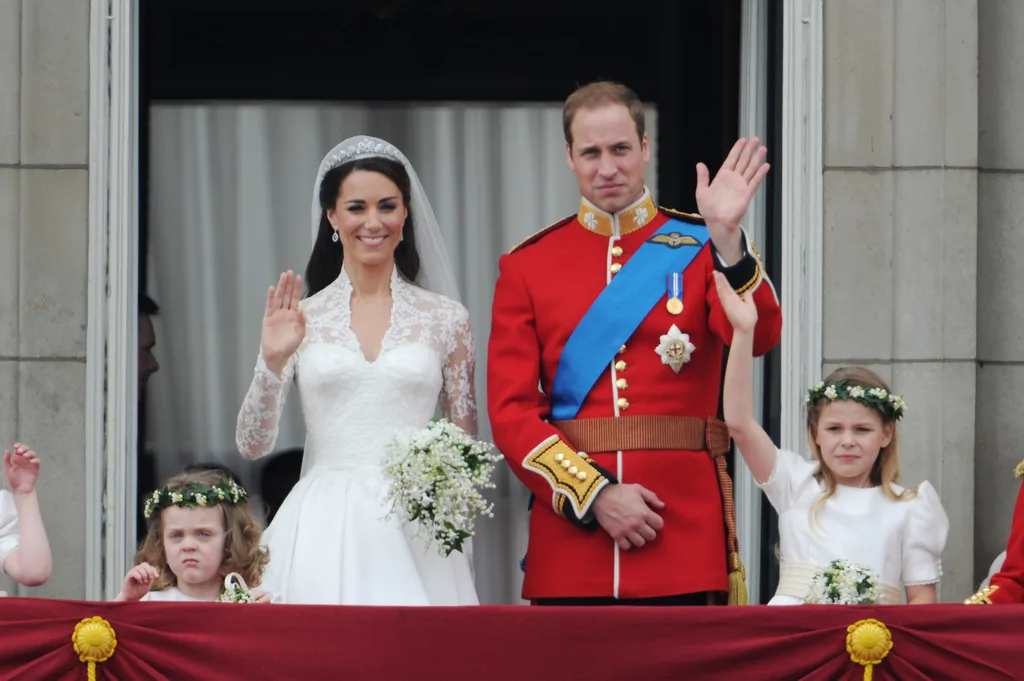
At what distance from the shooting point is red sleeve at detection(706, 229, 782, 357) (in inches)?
192

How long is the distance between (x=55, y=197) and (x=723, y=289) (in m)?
2.44

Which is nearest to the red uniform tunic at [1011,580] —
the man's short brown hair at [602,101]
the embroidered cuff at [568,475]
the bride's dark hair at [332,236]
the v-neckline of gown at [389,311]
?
the embroidered cuff at [568,475]

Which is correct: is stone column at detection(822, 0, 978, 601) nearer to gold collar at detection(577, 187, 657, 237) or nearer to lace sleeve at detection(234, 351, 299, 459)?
gold collar at detection(577, 187, 657, 237)

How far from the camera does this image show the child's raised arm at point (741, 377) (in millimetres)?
4832

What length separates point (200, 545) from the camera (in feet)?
16.0

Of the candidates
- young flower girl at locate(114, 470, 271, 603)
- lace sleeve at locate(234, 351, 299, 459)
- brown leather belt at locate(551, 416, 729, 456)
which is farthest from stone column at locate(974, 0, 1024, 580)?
young flower girl at locate(114, 470, 271, 603)

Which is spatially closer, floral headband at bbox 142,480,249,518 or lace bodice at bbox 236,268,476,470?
floral headband at bbox 142,480,249,518

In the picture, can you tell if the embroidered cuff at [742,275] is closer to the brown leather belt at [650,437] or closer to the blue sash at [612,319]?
the blue sash at [612,319]

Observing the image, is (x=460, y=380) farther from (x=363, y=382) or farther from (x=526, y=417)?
(x=526, y=417)

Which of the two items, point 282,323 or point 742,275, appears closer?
point 742,275

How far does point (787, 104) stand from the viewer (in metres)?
6.44

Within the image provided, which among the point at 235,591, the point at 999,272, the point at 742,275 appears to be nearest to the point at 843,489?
the point at 742,275

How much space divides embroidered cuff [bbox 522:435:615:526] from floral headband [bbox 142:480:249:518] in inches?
30.0

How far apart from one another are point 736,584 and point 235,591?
1249mm
